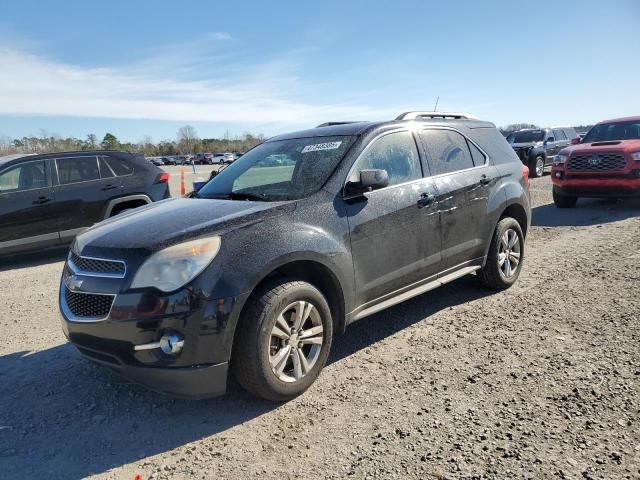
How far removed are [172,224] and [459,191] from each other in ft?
8.77

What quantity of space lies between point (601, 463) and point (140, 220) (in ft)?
10.3

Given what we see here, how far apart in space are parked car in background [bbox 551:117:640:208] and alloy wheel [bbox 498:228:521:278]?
18.5 feet

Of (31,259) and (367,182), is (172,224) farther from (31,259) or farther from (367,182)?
(31,259)

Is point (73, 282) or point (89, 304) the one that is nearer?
point (89, 304)

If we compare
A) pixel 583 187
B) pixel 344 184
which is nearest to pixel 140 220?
pixel 344 184

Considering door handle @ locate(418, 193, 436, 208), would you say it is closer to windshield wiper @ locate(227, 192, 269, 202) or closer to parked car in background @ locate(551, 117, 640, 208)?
windshield wiper @ locate(227, 192, 269, 202)

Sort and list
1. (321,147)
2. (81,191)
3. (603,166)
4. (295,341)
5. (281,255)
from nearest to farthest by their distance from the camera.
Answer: (281,255), (295,341), (321,147), (81,191), (603,166)

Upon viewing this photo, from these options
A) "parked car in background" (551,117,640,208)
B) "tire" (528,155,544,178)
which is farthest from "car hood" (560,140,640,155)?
"tire" (528,155,544,178)

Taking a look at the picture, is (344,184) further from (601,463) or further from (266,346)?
(601,463)

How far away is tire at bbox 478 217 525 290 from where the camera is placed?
4957mm

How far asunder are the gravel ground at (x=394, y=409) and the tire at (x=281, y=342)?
18 cm

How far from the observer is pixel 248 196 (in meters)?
3.79

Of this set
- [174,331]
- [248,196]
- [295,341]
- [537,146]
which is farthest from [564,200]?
[174,331]

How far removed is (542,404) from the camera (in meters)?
2.96
